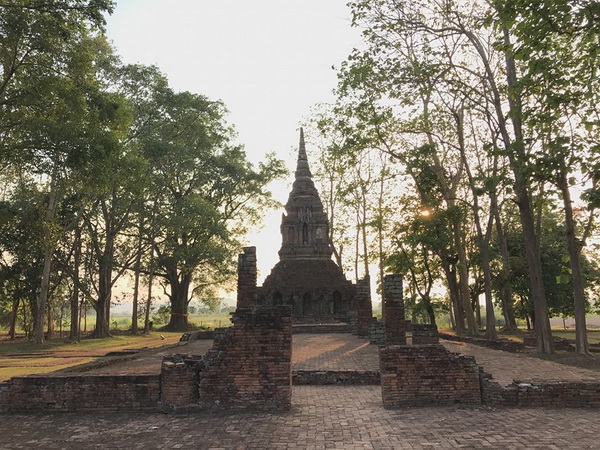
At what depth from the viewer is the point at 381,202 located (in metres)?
33.6

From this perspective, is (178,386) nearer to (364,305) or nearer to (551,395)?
(551,395)

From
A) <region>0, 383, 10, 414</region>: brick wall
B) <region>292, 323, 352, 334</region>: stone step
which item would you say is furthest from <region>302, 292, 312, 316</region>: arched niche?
<region>0, 383, 10, 414</region>: brick wall

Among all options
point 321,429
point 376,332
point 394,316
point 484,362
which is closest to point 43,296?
point 376,332

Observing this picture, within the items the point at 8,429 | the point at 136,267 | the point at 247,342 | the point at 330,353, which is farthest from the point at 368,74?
the point at 136,267

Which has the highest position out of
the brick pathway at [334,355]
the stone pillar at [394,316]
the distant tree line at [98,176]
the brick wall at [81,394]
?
the distant tree line at [98,176]

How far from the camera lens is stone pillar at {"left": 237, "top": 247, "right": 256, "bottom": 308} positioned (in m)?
10.6

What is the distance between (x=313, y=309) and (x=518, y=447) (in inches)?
1060

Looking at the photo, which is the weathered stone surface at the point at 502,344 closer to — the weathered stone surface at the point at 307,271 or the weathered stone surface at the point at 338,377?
the weathered stone surface at the point at 338,377

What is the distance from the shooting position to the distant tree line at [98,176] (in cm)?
1558

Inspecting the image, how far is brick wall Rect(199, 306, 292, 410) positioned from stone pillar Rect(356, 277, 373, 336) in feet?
47.5

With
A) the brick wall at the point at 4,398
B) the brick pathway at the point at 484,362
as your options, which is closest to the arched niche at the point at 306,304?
the brick pathway at the point at 484,362

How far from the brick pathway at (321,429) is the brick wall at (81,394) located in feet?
0.71

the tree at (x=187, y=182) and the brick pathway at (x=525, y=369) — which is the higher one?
the tree at (x=187, y=182)

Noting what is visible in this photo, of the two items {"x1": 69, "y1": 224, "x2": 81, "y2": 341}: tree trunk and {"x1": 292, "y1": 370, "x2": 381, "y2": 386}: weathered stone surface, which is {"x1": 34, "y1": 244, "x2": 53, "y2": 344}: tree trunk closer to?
{"x1": 69, "y1": 224, "x2": 81, "y2": 341}: tree trunk
